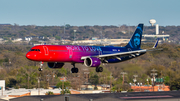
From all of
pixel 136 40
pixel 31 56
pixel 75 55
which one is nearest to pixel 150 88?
pixel 136 40

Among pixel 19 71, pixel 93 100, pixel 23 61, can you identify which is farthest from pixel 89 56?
pixel 23 61

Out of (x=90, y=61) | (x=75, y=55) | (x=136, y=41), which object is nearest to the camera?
(x=75, y=55)

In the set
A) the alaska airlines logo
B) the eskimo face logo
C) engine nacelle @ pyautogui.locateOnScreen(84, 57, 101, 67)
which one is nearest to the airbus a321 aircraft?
engine nacelle @ pyautogui.locateOnScreen(84, 57, 101, 67)

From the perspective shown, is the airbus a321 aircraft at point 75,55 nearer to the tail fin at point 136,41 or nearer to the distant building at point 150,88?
the tail fin at point 136,41

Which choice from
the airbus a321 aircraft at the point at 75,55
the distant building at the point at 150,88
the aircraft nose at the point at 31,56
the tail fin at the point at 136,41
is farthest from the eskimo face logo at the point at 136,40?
the distant building at the point at 150,88

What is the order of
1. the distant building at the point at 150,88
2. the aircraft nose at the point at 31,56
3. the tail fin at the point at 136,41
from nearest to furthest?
the aircraft nose at the point at 31,56
the tail fin at the point at 136,41
the distant building at the point at 150,88

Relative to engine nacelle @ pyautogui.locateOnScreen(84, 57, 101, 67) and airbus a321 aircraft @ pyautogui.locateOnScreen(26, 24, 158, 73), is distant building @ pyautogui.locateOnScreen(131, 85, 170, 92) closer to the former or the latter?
airbus a321 aircraft @ pyautogui.locateOnScreen(26, 24, 158, 73)

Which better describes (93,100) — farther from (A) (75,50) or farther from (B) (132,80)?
(B) (132,80)

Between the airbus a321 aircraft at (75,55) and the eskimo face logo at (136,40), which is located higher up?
the eskimo face logo at (136,40)

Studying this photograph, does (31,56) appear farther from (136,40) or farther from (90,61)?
(136,40)

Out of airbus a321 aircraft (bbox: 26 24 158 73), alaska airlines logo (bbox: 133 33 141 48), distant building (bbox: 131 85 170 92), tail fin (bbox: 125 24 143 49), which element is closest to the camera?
airbus a321 aircraft (bbox: 26 24 158 73)

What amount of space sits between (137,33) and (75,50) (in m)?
22.3

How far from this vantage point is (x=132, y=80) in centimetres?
12938

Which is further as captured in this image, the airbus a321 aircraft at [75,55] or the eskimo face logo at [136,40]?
the eskimo face logo at [136,40]
